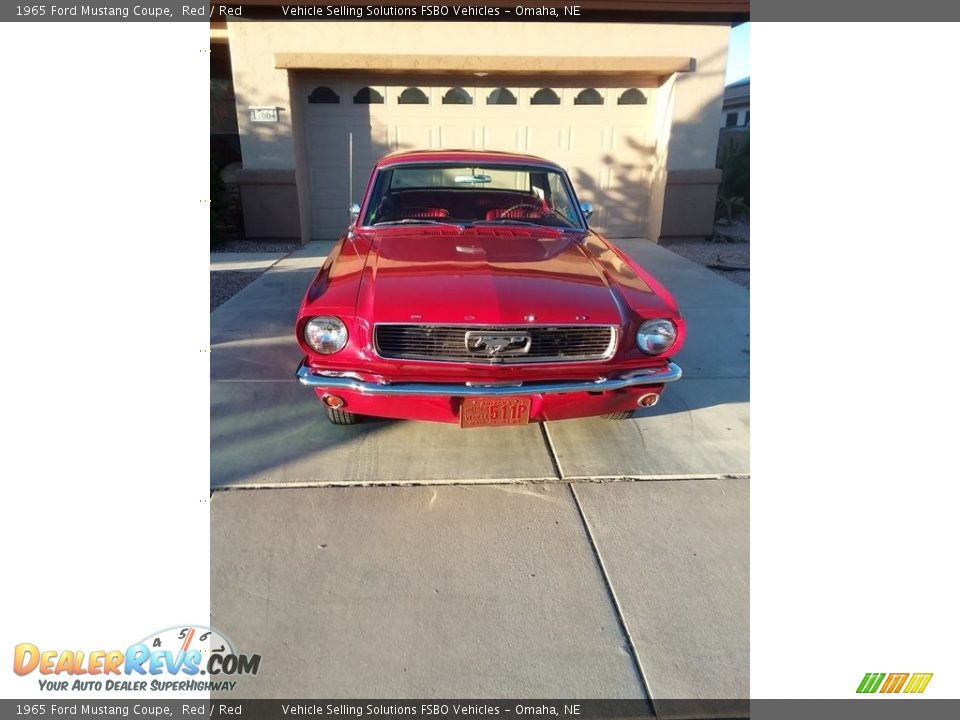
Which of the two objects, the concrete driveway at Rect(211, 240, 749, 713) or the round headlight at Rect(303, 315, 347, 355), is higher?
the round headlight at Rect(303, 315, 347, 355)

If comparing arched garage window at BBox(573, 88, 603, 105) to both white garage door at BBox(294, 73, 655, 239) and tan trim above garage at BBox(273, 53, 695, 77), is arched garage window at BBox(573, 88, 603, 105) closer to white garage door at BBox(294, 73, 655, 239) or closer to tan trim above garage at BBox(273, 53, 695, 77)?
white garage door at BBox(294, 73, 655, 239)

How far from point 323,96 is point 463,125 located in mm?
2063

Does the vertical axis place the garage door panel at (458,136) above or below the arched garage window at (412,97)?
below

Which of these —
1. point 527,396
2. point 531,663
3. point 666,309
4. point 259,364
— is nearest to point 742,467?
point 666,309

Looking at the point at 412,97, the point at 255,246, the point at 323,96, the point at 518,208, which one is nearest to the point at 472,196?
the point at 518,208

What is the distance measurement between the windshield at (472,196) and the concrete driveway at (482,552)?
1.51 metres

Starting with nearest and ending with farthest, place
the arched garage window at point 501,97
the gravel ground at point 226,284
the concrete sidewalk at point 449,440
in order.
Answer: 1. the concrete sidewalk at point 449,440
2. the gravel ground at point 226,284
3. the arched garage window at point 501,97

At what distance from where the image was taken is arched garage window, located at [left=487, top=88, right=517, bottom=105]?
338 inches

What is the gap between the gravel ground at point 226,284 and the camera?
609cm

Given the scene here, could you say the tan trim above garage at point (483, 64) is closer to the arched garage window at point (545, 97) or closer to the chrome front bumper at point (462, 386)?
the arched garage window at point (545, 97)

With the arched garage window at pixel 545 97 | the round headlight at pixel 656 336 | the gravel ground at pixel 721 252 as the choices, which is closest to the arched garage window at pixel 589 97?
the arched garage window at pixel 545 97

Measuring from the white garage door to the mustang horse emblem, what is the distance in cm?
656

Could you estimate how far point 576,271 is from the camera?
10.5ft

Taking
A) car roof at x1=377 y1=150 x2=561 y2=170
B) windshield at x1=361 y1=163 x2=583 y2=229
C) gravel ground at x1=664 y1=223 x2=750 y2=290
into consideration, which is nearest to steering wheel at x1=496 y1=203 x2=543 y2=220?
windshield at x1=361 y1=163 x2=583 y2=229
